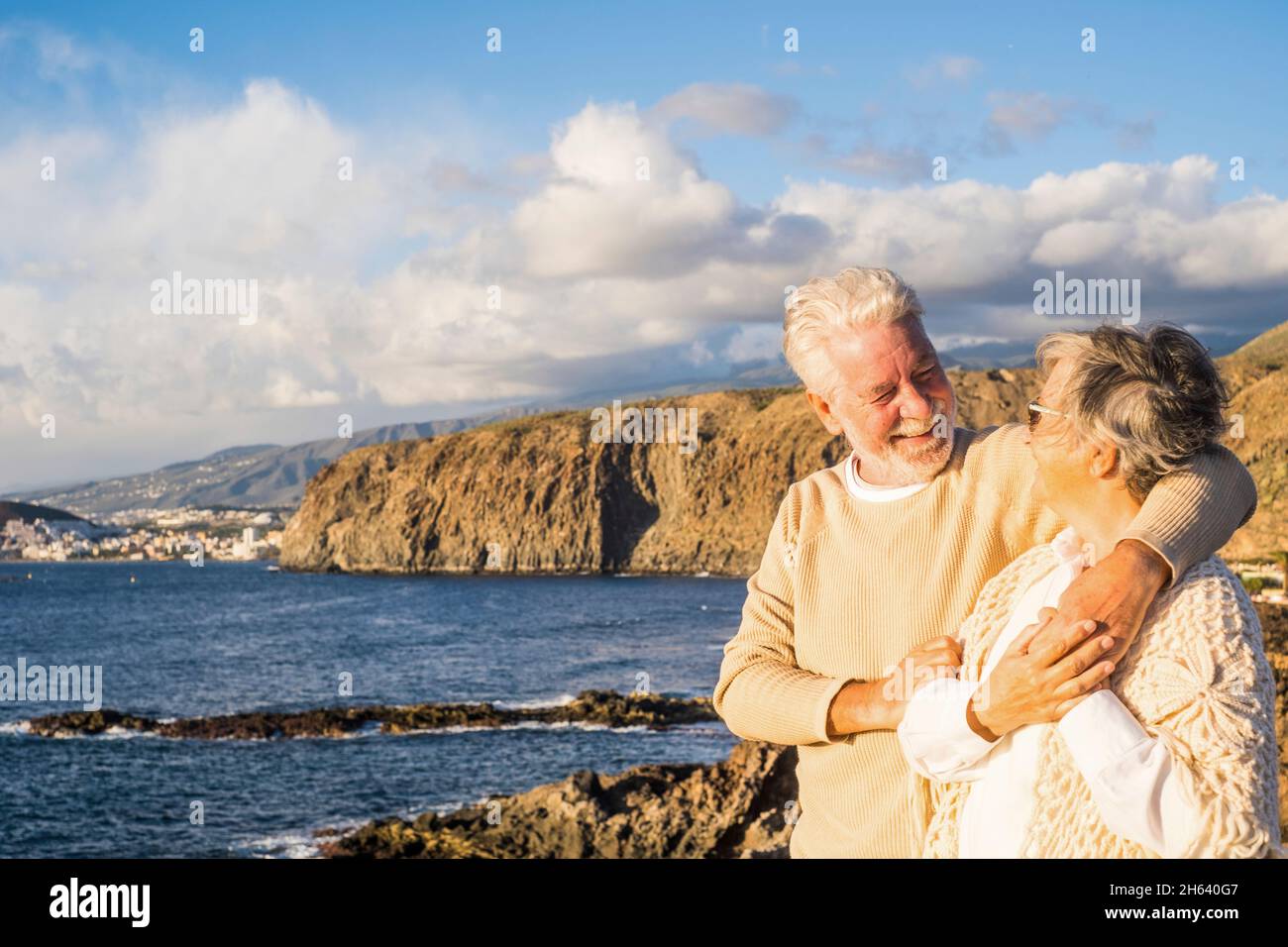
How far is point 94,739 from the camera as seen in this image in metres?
32.6

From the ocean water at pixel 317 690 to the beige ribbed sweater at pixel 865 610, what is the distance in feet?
61.4

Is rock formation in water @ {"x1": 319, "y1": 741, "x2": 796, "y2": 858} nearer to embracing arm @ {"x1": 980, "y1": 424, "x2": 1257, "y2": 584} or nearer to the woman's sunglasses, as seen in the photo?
the woman's sunglasses

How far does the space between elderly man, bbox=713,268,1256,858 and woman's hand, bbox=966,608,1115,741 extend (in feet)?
1.23

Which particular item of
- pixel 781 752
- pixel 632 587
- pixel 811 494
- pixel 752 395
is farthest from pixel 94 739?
pixel 752 395

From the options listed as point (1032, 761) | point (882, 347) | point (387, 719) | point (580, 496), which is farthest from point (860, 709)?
point (580, 496)

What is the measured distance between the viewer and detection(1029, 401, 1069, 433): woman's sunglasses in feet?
7.46

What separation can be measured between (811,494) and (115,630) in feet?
248

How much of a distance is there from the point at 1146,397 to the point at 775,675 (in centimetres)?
113

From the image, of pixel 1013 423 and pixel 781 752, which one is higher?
pixel 1013 423

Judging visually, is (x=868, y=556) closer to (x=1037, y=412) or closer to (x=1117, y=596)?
(x=1037, y=412)

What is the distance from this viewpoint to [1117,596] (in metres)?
1.99

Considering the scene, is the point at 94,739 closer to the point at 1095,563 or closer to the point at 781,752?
the point at 781,752

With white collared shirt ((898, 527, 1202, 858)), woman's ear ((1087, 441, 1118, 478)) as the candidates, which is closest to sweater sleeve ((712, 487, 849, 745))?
white collared shirt ((898, 527, 1202, 858))
